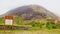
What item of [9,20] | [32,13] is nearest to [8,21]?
[9,20]

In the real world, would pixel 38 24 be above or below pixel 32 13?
below

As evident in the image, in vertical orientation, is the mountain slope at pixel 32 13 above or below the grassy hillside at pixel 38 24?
above

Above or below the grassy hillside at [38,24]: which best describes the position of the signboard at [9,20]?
above

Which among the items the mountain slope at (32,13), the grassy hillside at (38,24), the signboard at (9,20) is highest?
the mountain slope at (32,13)

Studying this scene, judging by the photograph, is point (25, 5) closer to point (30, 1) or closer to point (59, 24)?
point (30, 1)

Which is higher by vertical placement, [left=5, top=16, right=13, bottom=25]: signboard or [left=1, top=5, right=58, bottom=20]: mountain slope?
[left=1, top=5, right=58, bottom=20]: mountain slope

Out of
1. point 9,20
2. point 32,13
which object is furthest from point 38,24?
point 9,20

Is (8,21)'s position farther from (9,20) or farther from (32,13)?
(32,13)

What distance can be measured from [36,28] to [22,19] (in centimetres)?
22

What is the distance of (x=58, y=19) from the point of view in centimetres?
210

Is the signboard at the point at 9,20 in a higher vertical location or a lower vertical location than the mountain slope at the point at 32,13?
lower

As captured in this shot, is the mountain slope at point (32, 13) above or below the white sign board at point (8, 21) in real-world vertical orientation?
above

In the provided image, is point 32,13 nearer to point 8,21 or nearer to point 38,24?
point 38,24

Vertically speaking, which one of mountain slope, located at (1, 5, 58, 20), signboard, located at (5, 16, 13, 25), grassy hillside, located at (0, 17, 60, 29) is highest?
mountain slope, located at (1, 5, 58, 20)
